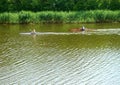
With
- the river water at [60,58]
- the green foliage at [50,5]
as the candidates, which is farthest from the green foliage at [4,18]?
the river water at [60,58]

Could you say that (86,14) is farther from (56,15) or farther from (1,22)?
(1,22)

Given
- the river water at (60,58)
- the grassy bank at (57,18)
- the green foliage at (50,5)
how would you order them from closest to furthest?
the river water at (60,58), the grassy bank at (57,18), the green foliage at (50,5)

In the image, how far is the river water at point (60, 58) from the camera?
2825 cm

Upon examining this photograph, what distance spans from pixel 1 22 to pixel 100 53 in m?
33.2

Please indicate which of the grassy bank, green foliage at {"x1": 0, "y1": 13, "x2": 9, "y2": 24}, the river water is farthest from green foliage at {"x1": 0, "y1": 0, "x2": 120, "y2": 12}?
the river water

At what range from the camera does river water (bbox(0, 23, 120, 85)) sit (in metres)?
28.2

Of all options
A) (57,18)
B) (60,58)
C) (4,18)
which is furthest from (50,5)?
(60,58)

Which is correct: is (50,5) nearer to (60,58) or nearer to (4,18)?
(4,18)

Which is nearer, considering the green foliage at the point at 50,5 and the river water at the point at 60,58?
the river water at the point at 60,58

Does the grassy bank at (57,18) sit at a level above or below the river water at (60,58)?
above

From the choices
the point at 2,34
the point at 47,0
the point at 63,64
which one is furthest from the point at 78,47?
the point at 47,0

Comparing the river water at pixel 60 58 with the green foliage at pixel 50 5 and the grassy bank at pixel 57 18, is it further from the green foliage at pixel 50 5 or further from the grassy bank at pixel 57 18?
the green foliage at pixel 50 5

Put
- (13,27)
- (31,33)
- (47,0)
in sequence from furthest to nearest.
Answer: (47,0)
(13,27)
(31,33)

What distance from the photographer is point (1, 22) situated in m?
66.3
